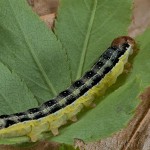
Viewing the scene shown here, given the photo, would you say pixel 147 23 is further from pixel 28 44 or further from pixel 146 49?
pixel 28 44

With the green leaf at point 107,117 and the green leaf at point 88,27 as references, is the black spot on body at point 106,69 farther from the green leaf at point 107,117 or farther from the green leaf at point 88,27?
the green leaf at point 107,117

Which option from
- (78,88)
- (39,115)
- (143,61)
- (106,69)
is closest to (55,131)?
(39,115)

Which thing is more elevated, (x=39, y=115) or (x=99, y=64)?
(x=99, y=64)

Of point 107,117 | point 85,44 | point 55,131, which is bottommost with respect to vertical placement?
point 107,117

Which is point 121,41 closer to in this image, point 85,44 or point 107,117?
point 85,44

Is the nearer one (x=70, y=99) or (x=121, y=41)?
(x=70, y=99)

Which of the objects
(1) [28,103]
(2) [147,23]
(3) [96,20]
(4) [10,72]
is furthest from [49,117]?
(2) [147,23]

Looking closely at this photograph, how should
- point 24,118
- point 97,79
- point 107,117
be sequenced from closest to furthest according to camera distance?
point 107,117 → point 24,118 → point 97,79

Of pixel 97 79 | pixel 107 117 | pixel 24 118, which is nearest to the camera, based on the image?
pixel 107 117

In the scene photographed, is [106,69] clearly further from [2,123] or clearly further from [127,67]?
[2,123]
